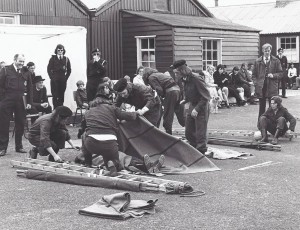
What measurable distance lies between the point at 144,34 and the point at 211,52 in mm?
3576

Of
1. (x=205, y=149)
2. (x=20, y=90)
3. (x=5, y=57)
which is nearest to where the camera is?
(x=205, y=149)

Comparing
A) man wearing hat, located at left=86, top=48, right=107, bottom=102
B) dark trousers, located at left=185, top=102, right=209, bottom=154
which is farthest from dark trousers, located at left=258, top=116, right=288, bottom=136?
man wearing hat, located at left=86, top=48, right=107, bottom=102

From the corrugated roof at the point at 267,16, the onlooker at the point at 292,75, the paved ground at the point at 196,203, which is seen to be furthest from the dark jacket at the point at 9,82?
the corrugated roof at the point at 267,16

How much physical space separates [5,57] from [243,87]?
10492mm

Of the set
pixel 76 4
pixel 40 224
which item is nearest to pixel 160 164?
pixel 40 224

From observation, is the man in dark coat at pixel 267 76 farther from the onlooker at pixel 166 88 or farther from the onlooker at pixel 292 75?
the onlooker at pixel 292 75

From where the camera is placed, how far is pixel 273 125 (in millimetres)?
13297

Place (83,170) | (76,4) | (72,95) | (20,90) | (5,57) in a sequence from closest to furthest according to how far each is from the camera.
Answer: (83,170), (20,90), (5,57), (72,95), (76,4)

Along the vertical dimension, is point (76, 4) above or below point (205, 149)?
above

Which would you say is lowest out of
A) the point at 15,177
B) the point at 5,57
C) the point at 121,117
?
the point at 15,177

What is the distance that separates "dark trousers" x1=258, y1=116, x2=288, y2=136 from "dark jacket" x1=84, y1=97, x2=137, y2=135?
445cm

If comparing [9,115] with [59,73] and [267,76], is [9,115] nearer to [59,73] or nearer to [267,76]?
[59,73]

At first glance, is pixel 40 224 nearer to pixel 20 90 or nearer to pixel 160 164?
pixel 160 164

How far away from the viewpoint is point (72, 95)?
1747 cm
